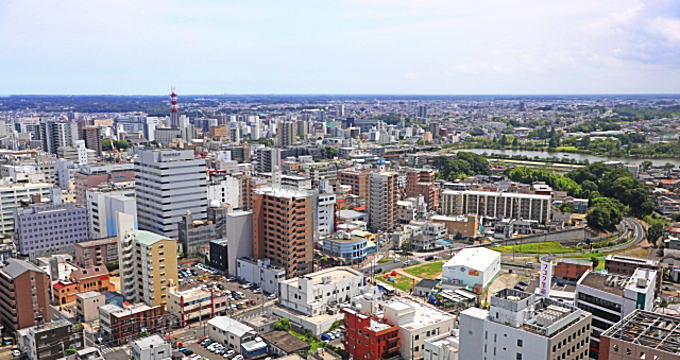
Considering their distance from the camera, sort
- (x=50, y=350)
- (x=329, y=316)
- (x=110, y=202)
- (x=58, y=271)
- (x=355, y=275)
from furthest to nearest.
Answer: (x=110, y=202) → (x=58, y=271) → (x=355, y=275) → (x=329, y=316) → (x=50, y=350)

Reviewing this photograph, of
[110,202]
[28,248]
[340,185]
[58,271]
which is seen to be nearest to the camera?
[58,271]

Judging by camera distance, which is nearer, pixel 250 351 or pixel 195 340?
pixel 250 351

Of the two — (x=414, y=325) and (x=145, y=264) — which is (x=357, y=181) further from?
(x=414, y=325)

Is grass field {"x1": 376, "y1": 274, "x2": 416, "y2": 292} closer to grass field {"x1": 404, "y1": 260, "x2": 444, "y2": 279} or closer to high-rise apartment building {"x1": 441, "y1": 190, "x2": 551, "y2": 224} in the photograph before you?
grass field {"x1": 404, "y1": 260, "x2": 444, "y2": 279}

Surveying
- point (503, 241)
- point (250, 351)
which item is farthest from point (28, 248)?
point (503, 241)

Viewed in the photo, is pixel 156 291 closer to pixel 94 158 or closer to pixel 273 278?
pixel 273 278

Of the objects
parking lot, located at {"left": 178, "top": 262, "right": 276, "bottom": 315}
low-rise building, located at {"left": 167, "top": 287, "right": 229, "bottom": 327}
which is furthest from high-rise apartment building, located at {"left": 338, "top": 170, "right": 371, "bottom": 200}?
low-rise building, located at {"left": 167, "top": 287, "right": 229, "bottom": 327}

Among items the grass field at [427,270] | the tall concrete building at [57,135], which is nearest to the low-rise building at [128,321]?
the grass field at [427,270]
